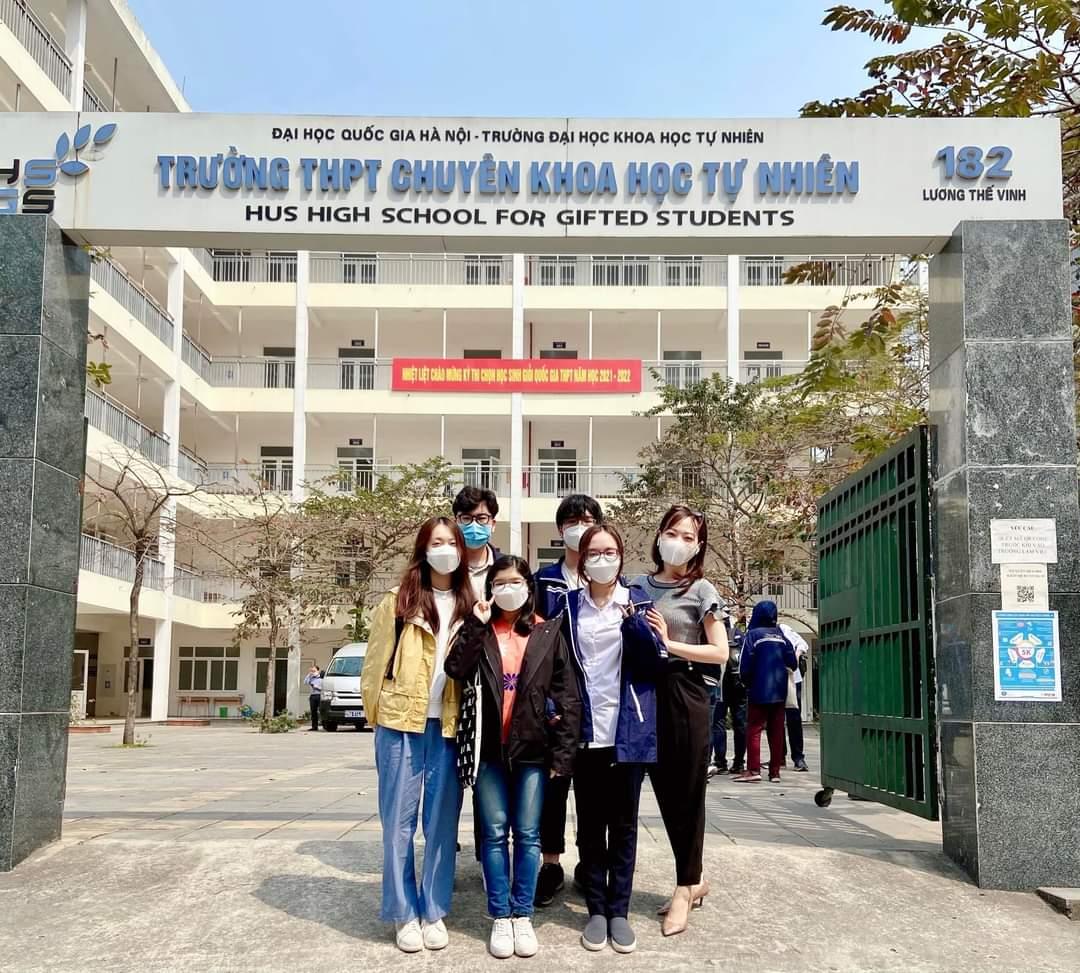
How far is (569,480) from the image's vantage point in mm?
39344

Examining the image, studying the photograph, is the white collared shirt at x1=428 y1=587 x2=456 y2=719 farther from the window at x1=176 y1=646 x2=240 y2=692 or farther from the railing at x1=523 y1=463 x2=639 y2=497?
the window at x1=176 y1=646 x2=240 y2=692

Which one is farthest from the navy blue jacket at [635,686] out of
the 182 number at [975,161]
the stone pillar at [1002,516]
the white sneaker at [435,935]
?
the 182 number at [975,161]

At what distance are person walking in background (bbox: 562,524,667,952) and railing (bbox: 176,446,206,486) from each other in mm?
31809

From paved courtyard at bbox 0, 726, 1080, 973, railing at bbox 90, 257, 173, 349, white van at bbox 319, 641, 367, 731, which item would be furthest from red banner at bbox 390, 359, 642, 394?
paved courtyard at bbox 0, 726, 1080, 973

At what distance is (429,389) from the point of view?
38938 mm

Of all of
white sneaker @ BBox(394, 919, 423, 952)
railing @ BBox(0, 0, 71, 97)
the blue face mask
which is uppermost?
railing @ BBox(0, 0, 71, 97)

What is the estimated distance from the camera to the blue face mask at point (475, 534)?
236 inches

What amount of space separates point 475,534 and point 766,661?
21.8 ft

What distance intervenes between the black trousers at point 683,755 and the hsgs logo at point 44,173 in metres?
4.57

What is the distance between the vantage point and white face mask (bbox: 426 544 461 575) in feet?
18.5

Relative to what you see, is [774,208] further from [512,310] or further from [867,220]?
[512,310]

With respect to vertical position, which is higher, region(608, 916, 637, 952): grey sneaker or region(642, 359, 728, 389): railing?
region(642, 359, 728, 389): railing

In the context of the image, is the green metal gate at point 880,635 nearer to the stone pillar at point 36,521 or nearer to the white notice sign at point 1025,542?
the white notice sign at point 1025,542

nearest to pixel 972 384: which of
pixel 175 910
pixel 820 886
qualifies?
pixel 820 886
